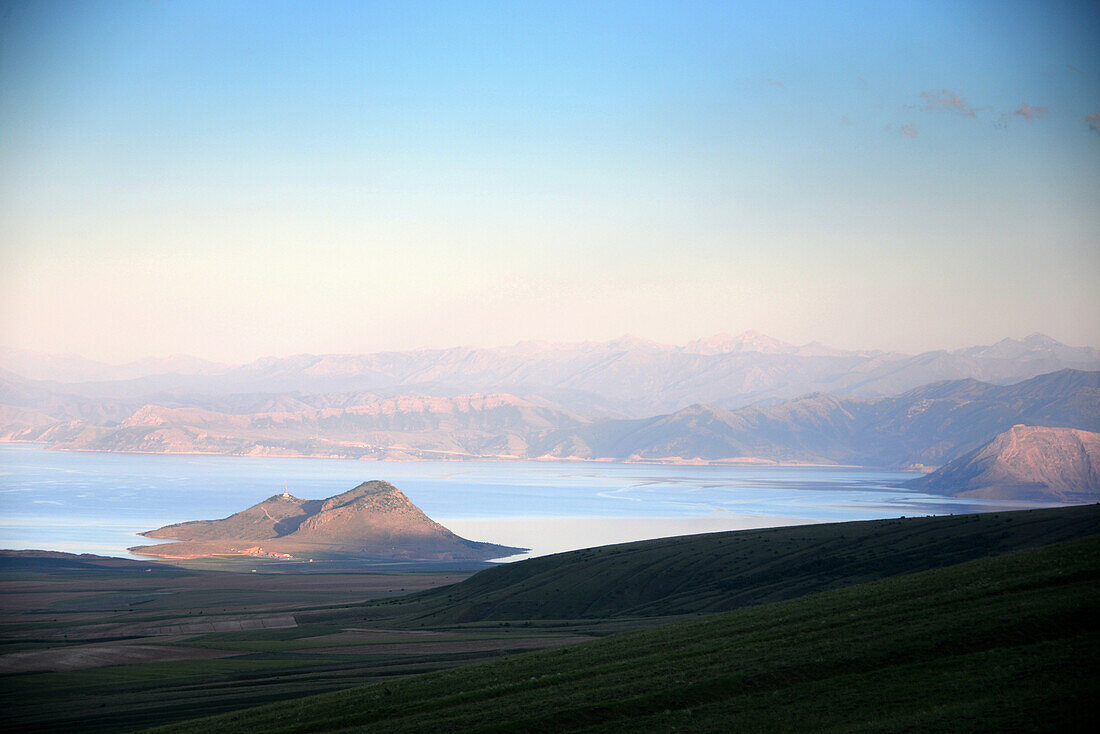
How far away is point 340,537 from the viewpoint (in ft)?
629

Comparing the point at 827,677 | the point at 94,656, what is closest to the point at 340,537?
the point at 94,656

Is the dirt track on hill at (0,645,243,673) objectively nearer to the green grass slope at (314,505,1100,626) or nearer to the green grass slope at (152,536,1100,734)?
the green grass slope at (314,505,1100,626)

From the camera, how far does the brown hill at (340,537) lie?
589ft

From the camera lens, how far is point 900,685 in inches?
945

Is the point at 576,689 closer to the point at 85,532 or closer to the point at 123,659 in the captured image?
the point at 123,659

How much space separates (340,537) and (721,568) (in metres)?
128

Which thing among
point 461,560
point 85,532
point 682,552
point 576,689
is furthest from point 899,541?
point 85,532

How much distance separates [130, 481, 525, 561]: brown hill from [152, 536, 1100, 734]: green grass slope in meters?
146

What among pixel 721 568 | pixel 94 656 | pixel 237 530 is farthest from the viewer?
pixel 237 530

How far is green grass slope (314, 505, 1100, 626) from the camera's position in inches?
2650

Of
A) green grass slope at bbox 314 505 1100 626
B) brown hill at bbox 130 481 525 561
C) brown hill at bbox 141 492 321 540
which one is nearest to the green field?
green grass slope at bbox 314 505 1100 626

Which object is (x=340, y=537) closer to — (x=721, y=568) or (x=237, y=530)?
(x=237, y=530)

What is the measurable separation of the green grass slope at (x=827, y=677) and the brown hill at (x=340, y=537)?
146082 mm

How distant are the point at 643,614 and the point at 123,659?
35.7 m
